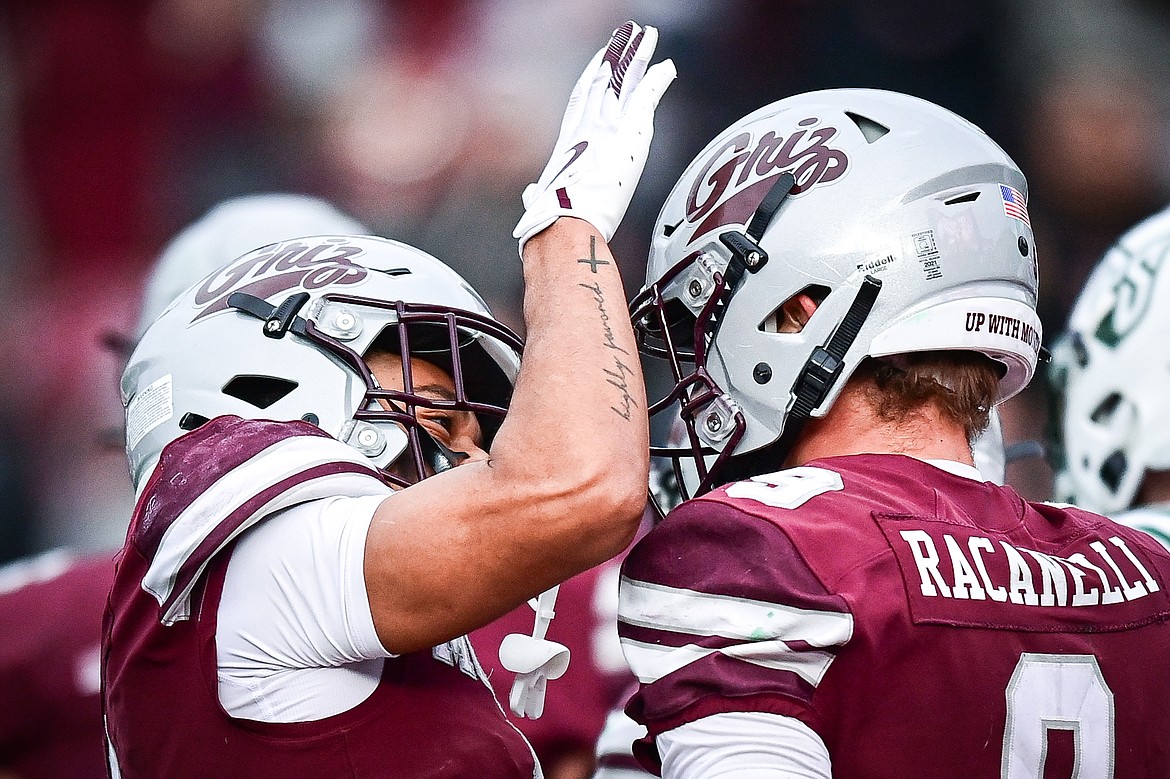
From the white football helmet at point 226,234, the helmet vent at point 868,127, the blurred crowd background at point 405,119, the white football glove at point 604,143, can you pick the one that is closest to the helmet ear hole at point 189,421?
the white football glove at point 604,143

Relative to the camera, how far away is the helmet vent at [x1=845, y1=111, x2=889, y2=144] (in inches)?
68.4

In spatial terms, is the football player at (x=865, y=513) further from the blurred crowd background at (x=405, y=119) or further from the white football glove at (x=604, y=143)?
the blurred crowd background at (x=405, y=119)

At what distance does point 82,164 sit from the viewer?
14.0 feet

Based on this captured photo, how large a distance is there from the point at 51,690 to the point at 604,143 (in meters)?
2.10

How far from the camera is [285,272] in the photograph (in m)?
1.76

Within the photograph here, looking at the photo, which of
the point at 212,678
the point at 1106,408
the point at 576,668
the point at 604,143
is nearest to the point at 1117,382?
the point at 1106,408

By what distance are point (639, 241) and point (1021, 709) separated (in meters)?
3.18

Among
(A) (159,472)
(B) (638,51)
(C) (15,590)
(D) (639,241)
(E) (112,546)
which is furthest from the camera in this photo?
(D) (639,241)

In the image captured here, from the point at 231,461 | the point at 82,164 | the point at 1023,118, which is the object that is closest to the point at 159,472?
the point at 231,461

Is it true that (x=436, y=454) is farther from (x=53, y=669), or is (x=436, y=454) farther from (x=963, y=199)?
(x=53, y=669)

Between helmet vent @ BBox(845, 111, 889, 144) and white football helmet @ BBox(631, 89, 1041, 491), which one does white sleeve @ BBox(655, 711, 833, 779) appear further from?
helmet vent @ BBox(845, 111, 889, 144)

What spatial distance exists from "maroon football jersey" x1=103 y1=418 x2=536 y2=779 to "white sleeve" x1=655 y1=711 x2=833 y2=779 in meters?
0.31

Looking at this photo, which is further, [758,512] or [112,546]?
[112,546]

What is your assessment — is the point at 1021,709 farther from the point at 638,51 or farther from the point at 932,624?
the point at 638,51
